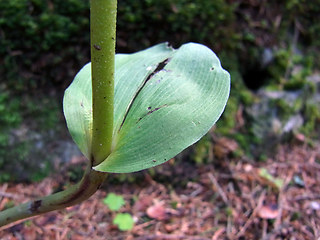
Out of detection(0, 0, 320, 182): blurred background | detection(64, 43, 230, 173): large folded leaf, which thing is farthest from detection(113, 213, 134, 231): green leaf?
detection(64, 43, 230, 173): large folded leaf

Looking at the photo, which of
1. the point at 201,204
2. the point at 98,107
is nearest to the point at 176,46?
the point at 201,204

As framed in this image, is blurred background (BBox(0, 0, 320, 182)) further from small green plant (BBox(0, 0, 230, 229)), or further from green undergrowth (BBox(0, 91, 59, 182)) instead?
small green plant (BBox(0, 0, 230, 229))

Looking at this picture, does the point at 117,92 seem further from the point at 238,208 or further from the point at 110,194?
the point at 238,208

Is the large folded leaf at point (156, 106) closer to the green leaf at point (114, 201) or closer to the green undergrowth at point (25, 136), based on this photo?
the green leaf at point (114, 201)

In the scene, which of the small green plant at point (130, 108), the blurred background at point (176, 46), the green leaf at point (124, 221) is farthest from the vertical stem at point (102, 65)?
the blurred background at point (176, 46)

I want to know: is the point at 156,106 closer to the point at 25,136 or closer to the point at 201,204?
the point at 201,204
